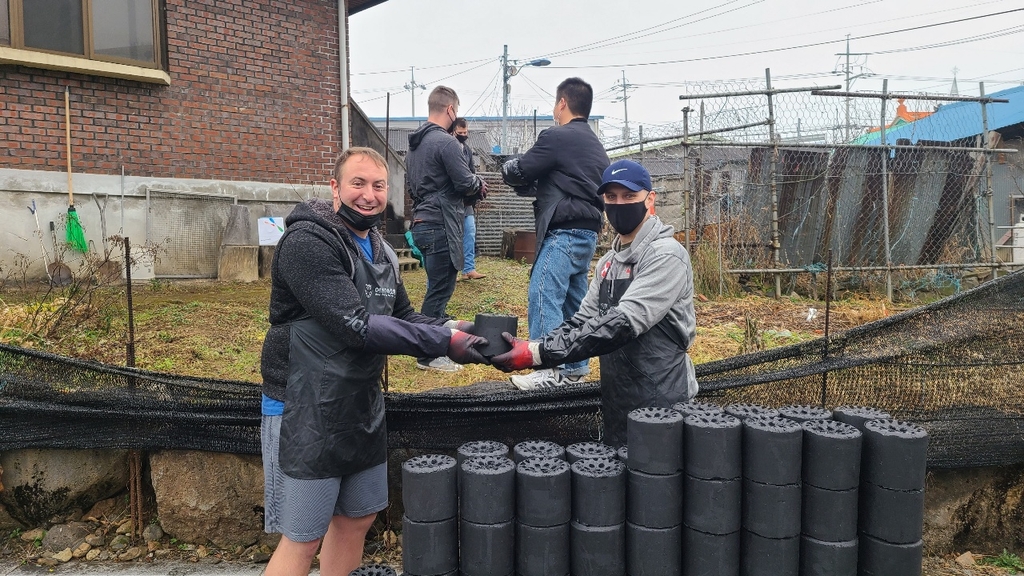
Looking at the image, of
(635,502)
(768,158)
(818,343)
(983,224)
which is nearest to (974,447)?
(818,343)

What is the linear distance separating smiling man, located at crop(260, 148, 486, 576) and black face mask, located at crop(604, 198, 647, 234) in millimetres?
843

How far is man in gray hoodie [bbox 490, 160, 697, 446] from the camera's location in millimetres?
2738

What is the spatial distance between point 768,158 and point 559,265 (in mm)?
6329

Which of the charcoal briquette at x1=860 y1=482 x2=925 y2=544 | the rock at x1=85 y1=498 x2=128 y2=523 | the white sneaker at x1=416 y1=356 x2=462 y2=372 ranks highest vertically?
the white sneaker at x1=416 y1=356 x2=462 y2=372

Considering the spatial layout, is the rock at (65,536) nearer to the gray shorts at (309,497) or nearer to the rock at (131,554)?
the rock at (131,554)

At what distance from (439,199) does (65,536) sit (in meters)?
3.18

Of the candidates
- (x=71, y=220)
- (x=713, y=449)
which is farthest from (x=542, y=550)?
(x=71, y=220)

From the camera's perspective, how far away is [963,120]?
1592 centimetres

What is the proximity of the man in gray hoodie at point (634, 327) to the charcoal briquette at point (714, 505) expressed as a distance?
0.47m

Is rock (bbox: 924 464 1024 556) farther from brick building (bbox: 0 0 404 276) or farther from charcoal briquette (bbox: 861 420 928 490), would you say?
brick building (bbox: 0 0 404 276)

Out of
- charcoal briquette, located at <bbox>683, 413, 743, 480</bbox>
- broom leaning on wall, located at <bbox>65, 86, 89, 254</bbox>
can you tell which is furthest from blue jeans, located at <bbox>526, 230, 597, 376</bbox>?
broom leaning on wall, located at <bbox>65, 86, 89, 254</bbox>

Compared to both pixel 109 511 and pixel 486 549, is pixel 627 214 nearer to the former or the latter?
pixel 486 549

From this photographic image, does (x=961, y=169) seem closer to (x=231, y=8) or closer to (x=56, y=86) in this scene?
(x=231, y=8)

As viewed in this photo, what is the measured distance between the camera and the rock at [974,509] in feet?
11.6
